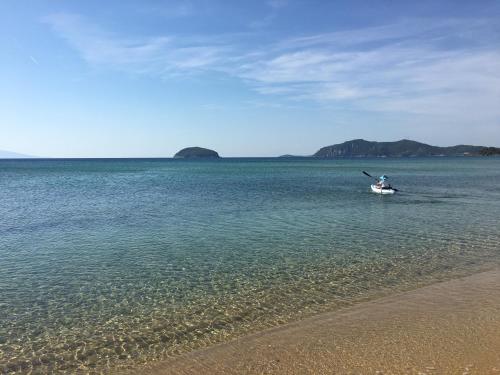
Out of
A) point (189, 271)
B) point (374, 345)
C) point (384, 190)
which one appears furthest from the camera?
point (384, 190)

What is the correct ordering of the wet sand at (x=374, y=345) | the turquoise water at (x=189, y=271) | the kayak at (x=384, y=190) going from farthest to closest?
1. the kayak at (x=384, y=190)
2. the turquoise water at (x=189, y=271)
3. the wet sand at (x=374, y=345)

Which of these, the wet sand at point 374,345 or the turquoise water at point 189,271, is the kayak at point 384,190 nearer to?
the turquoise water at point 189,271

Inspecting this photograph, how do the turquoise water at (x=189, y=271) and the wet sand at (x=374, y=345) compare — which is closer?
the wet sand at (x=374, y=345)

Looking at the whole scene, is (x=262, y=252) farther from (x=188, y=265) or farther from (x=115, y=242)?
(x=115, y=242)

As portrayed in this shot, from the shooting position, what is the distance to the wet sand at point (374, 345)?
28.2 feet

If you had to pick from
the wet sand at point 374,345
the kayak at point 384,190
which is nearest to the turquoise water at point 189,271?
the wet sand at point 374,345

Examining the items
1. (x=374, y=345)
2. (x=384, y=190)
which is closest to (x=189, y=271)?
(x=374, y=345)

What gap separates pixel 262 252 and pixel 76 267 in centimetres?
773

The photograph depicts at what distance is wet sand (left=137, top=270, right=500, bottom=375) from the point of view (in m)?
8.60

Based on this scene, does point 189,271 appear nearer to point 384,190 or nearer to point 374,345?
point 374,345

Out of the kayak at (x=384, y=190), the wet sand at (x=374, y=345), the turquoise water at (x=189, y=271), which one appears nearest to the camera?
the wet sand at (x=374, y=345)

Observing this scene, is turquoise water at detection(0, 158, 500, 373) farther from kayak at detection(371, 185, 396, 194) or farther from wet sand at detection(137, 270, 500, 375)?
kayak at detection(371, 185, 396, 194)

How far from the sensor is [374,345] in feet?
31.3

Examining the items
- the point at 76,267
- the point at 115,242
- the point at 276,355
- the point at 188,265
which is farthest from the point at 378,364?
the point at 115,242
